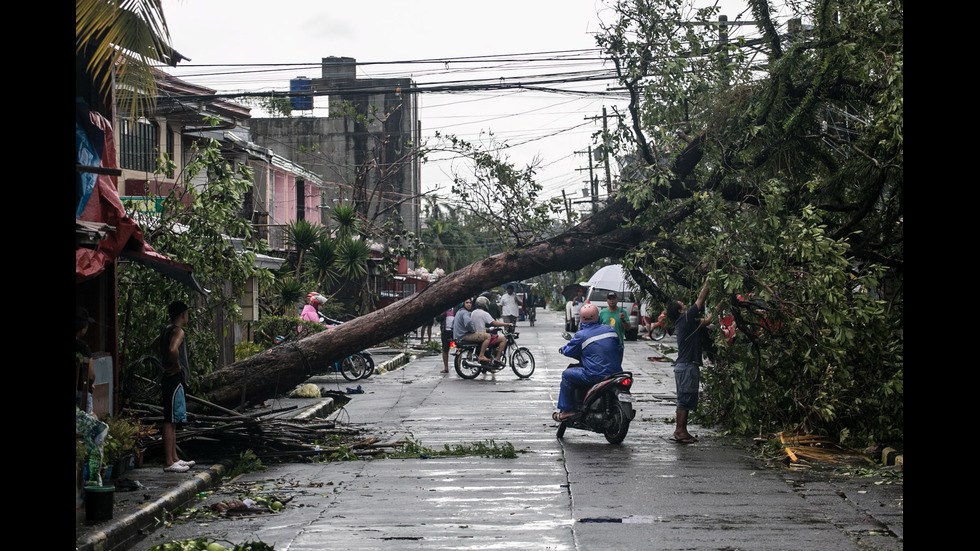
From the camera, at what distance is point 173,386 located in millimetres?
9922

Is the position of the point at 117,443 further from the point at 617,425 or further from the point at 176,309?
Answer: the point at 617,425

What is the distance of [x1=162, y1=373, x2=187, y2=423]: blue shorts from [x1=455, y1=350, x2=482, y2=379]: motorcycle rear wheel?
40.3ft

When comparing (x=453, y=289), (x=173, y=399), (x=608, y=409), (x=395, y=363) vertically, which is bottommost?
(x=395, y=363)

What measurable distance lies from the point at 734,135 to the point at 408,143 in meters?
15.1

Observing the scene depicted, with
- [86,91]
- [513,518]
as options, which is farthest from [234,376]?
→ [513,518]

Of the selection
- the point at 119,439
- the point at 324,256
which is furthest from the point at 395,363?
the point at 119,439

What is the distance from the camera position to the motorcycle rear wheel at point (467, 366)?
21969 mm

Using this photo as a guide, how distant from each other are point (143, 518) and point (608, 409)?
597 centimetres

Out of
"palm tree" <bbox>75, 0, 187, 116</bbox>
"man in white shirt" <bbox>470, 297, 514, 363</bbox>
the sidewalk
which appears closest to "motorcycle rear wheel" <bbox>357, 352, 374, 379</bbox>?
"man in white shirt" <bbox>470, 297, 514, 363</bbox>

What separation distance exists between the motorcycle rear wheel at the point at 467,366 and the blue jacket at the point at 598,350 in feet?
32.4

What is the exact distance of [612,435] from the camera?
→ 38.6ft

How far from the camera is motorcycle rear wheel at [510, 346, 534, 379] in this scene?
21844mm
